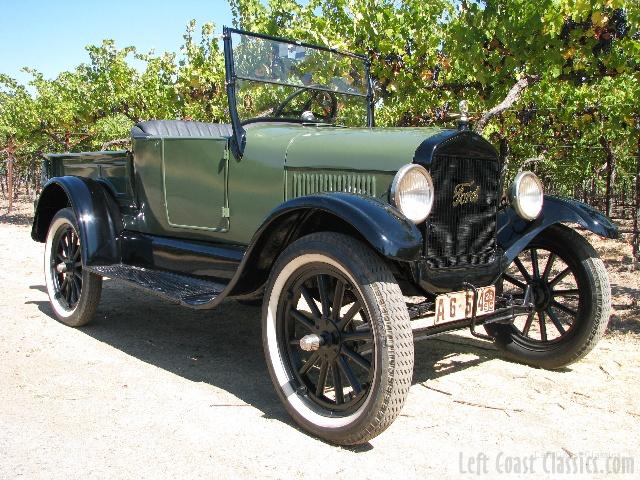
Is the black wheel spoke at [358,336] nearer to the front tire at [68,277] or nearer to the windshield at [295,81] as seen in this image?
the windshield at [295,81]

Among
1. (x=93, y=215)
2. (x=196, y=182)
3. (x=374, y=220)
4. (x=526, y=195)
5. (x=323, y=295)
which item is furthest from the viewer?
(x=93, y=215)

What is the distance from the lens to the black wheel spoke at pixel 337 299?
277 centimetres

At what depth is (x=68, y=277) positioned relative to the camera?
4.65 metres

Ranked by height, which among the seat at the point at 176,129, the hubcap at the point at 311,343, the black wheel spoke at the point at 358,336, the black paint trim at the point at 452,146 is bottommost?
the hubcap at the point at 311,343

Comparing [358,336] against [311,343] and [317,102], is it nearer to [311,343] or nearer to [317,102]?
[311,343]

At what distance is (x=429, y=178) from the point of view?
9.45 feet

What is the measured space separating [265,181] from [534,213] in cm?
150

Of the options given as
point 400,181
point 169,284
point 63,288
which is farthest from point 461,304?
point 63,288

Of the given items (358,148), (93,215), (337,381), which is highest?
(358,148)

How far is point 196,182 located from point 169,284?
68cm

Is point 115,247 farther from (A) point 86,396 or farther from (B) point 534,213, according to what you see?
(B) point 534,213

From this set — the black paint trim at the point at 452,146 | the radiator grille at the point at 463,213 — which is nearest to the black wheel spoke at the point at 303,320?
the radiator grille at the point at 463,213

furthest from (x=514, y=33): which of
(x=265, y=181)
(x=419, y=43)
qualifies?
(x=265, y=181)

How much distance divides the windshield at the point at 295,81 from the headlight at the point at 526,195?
4.65ft
